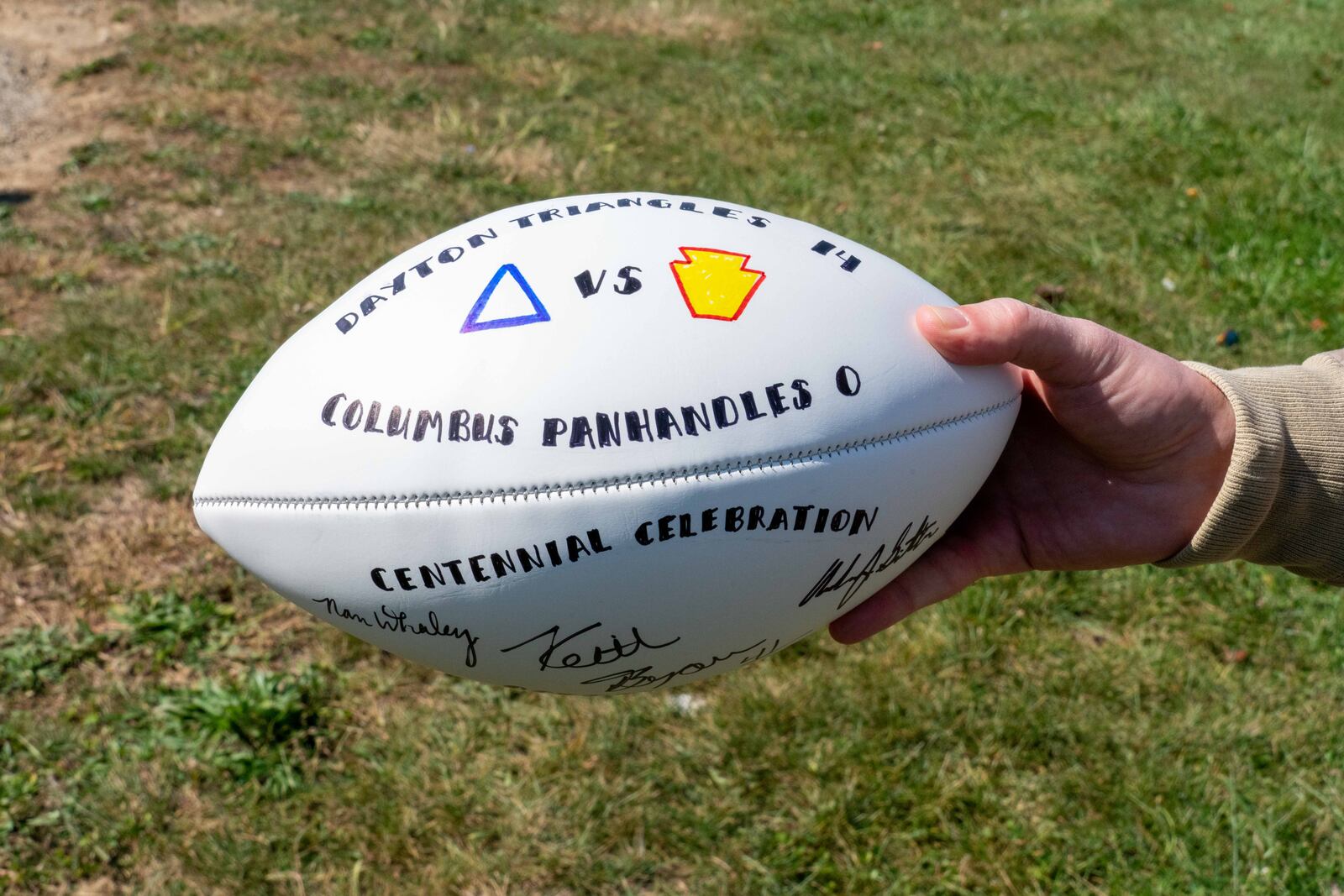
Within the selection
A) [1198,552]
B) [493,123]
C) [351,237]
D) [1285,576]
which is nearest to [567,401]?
[1198,552]

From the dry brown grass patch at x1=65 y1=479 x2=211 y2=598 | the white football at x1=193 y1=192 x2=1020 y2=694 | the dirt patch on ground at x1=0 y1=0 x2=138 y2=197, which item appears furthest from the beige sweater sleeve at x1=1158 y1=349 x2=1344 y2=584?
the dirt patch on ground at x1=0 y1=0 x2=138 y2=197

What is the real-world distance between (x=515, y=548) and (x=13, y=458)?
250cm

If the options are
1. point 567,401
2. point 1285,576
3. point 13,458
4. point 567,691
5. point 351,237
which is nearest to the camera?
point 567,401

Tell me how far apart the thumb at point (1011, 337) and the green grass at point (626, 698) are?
1157 millimetres

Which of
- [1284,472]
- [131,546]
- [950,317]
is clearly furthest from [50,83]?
[1284,472]

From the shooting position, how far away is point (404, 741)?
8.54 feet

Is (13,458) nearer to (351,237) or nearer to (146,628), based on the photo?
(146,628)

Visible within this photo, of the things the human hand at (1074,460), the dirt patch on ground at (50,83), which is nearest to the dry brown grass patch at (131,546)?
the human hand at (1074,460)

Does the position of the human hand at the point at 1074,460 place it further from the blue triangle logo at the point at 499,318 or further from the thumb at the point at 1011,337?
the blue triangle logo at the point at 499,318
